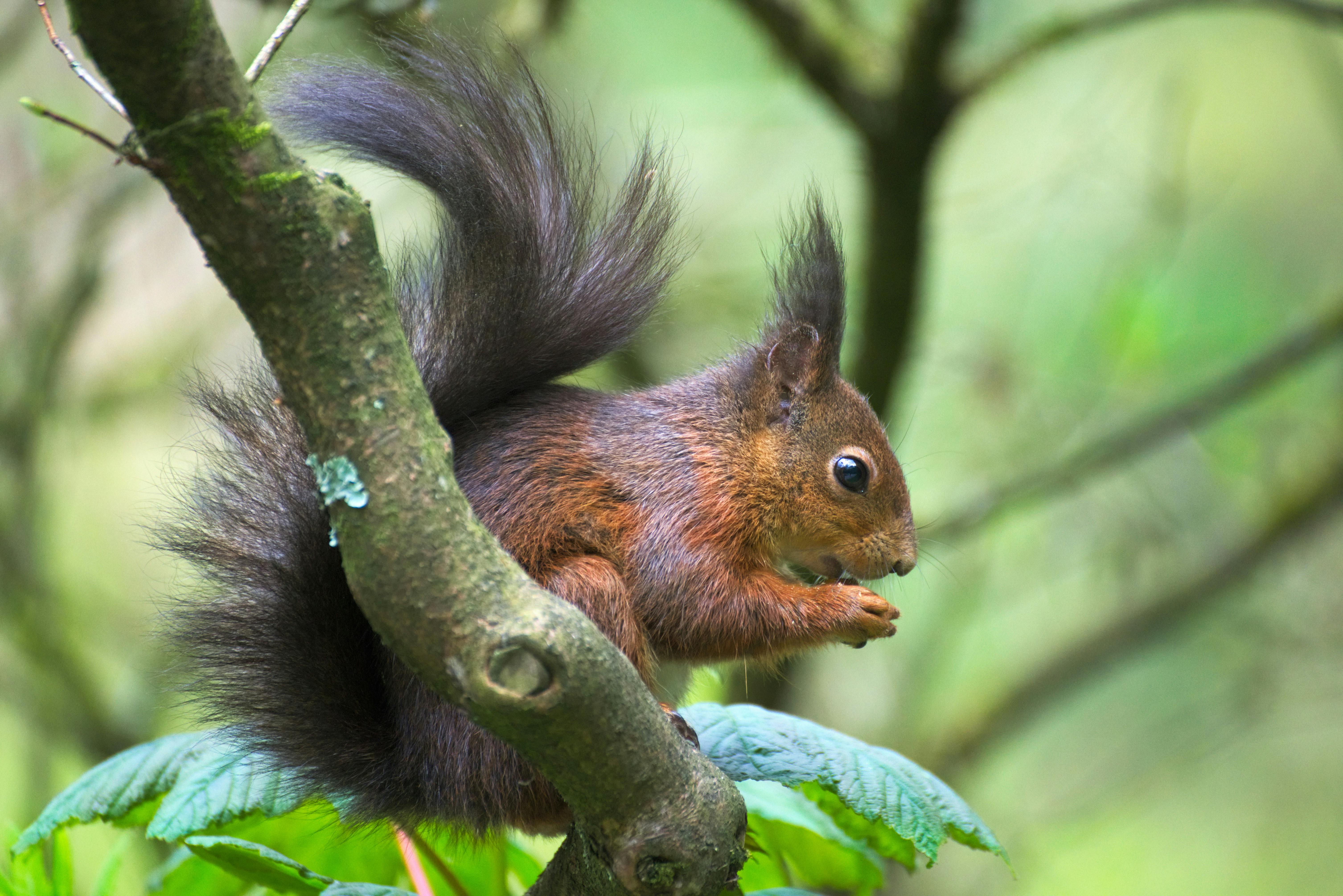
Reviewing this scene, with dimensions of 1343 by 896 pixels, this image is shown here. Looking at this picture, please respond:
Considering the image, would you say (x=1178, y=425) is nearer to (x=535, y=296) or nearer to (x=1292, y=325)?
(x=1292, y=325)

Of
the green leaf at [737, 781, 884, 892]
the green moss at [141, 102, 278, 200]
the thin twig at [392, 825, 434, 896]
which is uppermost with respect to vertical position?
the green moss at [141, 102, 278, 200]

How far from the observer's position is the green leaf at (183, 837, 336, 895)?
4.16 ft

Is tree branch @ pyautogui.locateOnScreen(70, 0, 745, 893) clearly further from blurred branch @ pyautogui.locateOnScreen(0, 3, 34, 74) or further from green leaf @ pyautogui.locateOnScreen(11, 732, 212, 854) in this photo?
blurred branch @ pyautogui.locateOnScreen(0, 3, 34, 74)

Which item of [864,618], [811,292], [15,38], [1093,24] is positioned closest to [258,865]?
[864,618]

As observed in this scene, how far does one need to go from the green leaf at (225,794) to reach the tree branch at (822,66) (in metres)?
1.82

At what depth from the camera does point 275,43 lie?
2.89 feet

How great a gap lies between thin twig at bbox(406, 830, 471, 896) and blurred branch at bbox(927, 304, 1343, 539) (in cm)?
183

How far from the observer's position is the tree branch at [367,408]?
73 cm

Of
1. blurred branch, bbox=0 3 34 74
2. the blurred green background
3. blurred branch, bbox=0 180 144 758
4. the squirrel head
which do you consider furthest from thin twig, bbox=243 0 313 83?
blurred branch, bbox=0 3 34 74

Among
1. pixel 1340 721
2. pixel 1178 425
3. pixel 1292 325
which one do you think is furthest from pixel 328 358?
pixel 1340 721

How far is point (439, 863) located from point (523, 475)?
0.52 metres

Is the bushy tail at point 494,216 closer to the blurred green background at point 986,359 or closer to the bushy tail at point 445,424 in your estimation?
the bushy tail at point 445,424

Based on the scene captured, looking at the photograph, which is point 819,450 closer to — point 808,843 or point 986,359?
point 808,843

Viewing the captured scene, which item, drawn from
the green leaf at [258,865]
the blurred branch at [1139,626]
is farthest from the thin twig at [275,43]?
the blurred branch at [1139,626]
